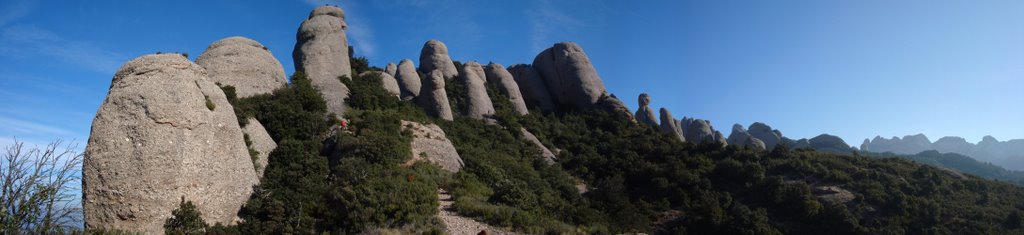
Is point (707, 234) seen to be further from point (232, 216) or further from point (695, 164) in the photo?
point (232, 216)

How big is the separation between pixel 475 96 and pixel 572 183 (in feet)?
53.4

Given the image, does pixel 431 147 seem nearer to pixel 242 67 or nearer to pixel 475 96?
pixel 242 67

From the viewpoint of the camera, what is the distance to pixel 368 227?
52.8ft

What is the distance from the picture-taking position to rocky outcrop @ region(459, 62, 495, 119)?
46.2 meters

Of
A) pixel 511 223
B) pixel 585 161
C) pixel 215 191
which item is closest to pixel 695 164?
pixel 585 161

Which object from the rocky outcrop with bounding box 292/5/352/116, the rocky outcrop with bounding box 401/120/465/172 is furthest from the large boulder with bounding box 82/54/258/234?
the rocky outcrop with bounding box 292/5/352/116

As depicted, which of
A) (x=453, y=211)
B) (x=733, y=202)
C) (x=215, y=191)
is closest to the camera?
(x=215, y=191)

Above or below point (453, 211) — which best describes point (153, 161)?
above

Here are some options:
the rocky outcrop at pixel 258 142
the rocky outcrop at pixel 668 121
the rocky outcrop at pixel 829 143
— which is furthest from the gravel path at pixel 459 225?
the rocky outcrop at pixel 829 143

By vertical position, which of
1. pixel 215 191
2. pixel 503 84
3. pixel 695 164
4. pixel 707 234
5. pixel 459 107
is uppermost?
pixel 503 84

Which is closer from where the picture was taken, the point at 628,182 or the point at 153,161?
the point at 153,161

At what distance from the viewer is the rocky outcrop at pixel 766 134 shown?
89825 millimetres

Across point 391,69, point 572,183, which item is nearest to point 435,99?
point 391,69

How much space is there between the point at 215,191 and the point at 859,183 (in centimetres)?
4042
